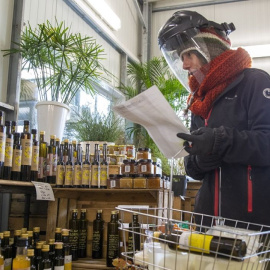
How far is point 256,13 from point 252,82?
5507 millimetres

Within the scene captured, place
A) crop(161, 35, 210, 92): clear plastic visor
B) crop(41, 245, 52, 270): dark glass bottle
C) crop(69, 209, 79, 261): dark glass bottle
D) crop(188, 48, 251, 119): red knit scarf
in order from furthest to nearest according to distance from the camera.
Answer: crop(69, 209, 79, 261): dark glass bottle, crop(41, 245, 52, 270): dark glass bottle, crop(161, 35, 210, 92): clear plastic visor, crop(188, 48, 251, 119): red knit scarf

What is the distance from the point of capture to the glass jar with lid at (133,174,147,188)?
237 cm

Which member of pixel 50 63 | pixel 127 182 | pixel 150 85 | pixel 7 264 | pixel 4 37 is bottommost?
pixel 7 264

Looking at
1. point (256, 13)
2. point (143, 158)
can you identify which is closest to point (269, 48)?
point (256, 13)

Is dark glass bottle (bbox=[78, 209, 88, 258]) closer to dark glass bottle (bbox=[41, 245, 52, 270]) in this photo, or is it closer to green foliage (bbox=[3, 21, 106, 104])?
dark glass bottle (bbox=[41, 245, 52, 270])

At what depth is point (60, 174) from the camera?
2521mm

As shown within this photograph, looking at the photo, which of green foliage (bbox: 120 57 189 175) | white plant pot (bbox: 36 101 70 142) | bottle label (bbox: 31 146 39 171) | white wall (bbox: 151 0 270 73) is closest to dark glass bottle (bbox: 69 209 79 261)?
bottle label (bbox: 31 146 39 171)

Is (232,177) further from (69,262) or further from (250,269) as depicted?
(69,262)

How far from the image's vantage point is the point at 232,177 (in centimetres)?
117

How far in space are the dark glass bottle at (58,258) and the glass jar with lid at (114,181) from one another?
20.9 inches

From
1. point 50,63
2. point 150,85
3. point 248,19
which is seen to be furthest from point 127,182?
point 248,19

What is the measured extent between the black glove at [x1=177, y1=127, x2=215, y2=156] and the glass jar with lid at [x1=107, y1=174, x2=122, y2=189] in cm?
149

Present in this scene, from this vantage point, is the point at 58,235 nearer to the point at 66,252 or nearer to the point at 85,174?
the point at 66,252

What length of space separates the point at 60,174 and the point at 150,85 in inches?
126
